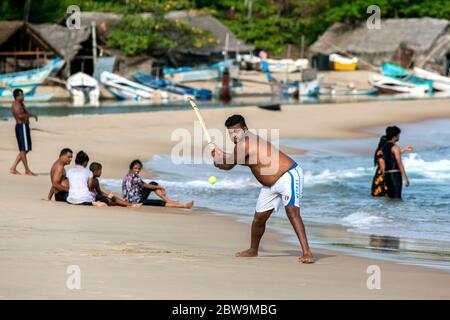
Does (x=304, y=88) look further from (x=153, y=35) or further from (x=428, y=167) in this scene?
(x=428, y=167)

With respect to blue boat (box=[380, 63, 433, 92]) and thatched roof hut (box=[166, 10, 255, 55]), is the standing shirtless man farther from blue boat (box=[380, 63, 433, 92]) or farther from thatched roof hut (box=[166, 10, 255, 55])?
blue boat (box=[380, 63, 433, 92])

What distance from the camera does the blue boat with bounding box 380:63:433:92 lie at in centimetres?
5341

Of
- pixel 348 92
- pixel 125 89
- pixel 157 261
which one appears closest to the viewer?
pixel 157 261

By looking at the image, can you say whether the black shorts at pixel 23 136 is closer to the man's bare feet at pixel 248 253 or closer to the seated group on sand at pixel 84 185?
the seated group on sand at pixel 84 185

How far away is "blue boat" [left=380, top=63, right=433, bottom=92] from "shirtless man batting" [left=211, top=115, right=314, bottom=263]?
4494 cm

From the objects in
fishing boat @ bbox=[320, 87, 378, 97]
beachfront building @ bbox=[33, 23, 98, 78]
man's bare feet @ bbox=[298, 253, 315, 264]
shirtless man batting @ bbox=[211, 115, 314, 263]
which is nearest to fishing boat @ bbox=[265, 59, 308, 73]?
fishing boat @ bbox=[320, 87, 378, 97]

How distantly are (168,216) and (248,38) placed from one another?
48665 millimetres

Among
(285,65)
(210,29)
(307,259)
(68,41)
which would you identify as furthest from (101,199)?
(285,65)

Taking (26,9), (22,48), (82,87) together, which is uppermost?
(26,9)

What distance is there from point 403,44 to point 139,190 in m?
47.2

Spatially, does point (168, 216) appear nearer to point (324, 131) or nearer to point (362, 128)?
point (324, 131)

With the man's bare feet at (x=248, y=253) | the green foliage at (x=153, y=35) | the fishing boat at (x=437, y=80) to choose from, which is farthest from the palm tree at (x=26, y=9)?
the man's bare feet at (x=248, y=253)

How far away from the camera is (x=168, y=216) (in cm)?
1314

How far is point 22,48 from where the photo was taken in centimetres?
4956
